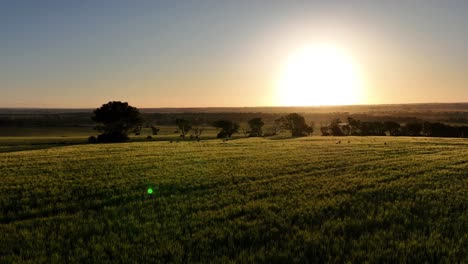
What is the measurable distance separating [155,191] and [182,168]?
29.2 feet

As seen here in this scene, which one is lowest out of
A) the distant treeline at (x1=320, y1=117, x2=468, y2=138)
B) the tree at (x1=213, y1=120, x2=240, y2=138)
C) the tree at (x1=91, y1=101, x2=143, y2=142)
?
the distant treeline at (x1=320, y1=117, x2=468, y2=138)

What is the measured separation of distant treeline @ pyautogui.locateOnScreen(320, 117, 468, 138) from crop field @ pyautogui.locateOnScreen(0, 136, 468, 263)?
328 feet

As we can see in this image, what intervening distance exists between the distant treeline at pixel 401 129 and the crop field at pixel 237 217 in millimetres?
100025

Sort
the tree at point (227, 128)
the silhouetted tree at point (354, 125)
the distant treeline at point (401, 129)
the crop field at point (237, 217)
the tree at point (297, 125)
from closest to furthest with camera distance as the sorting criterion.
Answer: the crop field at point (237, 217), the distant treeline at point (401, 129), the tree at point (227, 128), the silhouetted tree at point (354, 125), the tree at point (297, 125)

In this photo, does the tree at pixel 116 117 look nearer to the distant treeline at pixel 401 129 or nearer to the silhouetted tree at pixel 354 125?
the distant treeline at pixel 401 129

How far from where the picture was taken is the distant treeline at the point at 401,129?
112 m

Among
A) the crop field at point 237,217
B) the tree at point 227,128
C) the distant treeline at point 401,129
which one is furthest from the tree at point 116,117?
the crop field at point 237,217

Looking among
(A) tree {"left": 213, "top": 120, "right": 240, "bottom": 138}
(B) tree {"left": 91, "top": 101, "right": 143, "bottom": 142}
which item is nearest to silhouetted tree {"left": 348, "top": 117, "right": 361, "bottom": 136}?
(A) tree {"left": 213, "top": 120, "right": 240, "bottom": 138}

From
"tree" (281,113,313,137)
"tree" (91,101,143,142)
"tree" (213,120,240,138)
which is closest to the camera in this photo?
"tree" (91,101,143,142)

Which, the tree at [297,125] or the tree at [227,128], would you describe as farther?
the tree at [297,125]

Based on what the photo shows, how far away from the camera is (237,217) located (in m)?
13.4

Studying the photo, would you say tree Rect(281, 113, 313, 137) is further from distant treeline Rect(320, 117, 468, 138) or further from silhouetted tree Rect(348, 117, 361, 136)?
silhouetted tree Rect(348, 117, 361, 136)

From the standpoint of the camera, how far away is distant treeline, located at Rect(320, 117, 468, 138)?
112312 millimetres

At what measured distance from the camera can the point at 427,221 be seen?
41.0ft
